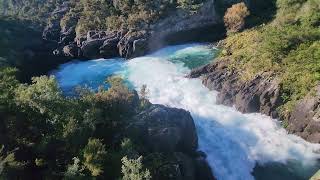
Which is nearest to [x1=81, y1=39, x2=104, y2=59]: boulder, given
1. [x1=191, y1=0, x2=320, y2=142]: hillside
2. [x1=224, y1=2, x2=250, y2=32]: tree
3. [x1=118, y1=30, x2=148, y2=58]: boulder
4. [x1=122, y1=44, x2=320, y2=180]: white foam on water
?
[x1=118, y1=30, x2=148, y2=58]: boulder

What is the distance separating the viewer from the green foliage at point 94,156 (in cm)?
2775

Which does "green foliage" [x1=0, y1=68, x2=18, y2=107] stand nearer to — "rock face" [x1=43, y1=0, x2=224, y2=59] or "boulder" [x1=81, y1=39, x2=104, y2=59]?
"rock face" [x1=43, y1=0, x2=224, y2=59]

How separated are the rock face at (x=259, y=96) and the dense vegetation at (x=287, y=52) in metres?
0.88

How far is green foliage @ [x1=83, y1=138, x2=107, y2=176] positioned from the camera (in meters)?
27.8

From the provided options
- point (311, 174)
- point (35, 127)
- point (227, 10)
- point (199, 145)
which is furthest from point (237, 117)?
point (227, 10)

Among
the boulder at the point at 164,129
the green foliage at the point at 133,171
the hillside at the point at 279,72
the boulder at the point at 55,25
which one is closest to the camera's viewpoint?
the green foliage at the point at 133,171

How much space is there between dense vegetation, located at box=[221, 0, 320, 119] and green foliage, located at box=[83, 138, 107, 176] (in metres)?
20.1

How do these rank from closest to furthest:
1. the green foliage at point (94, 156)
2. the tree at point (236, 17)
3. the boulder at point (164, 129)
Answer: the green foliage at point (94, 156)
the boulder at point (164, 129)
the tree at point (236, 17)

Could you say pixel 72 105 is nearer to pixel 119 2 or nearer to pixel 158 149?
pixel 158 149

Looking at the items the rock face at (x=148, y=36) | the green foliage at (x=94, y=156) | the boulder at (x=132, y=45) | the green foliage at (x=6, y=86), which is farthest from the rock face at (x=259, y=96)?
the green foliage at (x=6, y=86)

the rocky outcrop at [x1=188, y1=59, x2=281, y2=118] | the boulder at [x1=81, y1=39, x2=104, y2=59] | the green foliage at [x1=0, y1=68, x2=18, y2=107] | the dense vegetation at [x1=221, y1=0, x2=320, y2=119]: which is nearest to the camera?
the green foliage at [x1=0, y1=68, x2=18, y2=107]

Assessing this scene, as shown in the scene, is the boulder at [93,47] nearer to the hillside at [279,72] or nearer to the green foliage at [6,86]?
the hillside at [279,72]

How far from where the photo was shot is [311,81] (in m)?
42.4

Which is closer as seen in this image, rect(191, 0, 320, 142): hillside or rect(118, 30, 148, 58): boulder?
rect(191, 0, 320, 142): hillside
